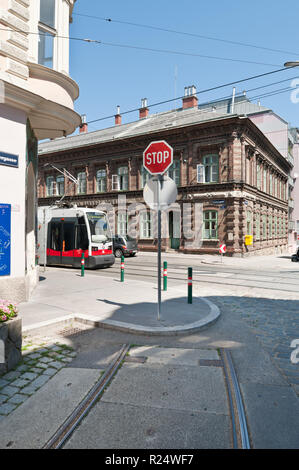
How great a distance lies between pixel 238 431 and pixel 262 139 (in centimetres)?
2916

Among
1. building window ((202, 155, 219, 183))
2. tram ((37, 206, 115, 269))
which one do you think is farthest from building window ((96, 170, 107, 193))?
tram ((37, 206, 115, 269))

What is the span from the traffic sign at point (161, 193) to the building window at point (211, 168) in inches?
813

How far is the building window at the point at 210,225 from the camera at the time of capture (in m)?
25.8

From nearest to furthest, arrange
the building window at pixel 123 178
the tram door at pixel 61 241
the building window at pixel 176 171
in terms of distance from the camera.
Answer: the tram door at pixel 61 241 → the building window at pixel 176 171 → the building window at pixel 123 178

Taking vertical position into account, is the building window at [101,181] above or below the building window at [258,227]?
above

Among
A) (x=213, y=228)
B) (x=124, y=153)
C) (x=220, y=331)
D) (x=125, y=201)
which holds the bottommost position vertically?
(x=220, y=331)

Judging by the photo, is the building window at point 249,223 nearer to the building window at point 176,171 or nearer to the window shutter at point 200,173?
the window shutter at point 200,173

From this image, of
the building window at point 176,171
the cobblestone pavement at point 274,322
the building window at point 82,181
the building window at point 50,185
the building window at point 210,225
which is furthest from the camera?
the building window at point 50,185

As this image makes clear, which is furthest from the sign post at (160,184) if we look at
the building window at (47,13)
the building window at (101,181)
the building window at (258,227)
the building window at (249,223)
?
the building window at (101,181)

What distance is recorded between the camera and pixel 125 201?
30.3 meters

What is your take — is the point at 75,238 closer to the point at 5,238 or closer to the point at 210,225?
the point at 5,238
